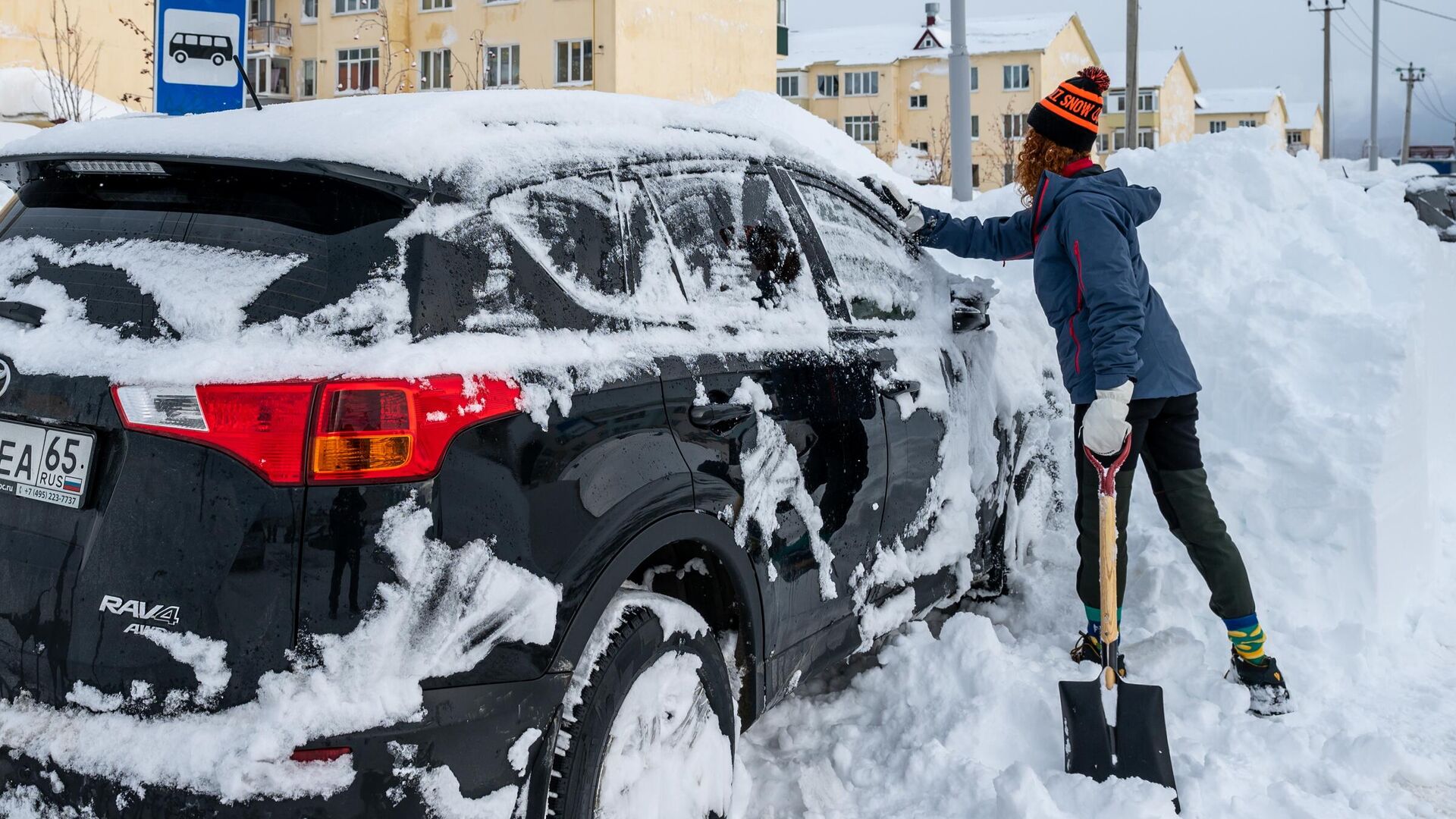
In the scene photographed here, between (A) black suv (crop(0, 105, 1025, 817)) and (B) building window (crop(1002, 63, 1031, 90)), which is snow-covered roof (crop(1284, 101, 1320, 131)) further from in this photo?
(A) black suv (crop(0, 105, 1025, 817))

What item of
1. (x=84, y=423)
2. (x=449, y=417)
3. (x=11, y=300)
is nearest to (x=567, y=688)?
(x=449, y=417)

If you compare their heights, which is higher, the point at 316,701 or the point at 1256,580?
the point at 316,701

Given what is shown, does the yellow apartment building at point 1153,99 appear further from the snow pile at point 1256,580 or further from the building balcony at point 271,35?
the snow pile at point 1256,580

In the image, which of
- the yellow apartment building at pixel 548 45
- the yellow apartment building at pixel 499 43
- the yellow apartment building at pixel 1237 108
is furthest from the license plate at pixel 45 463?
the yellow apartment building at pixel 1237 108

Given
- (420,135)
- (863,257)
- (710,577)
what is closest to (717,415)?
(710,577)

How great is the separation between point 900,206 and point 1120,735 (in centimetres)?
196

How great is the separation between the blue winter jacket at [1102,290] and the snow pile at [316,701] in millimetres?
2419

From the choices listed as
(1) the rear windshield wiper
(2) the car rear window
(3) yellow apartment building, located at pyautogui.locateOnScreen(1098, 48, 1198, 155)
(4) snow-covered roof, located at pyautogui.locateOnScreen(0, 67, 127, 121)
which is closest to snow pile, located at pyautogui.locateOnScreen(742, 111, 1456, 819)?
(2) the car rear window

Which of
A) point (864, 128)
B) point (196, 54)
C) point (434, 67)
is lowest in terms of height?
point (196, 54)

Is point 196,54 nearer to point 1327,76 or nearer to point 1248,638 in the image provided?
point 1248,638

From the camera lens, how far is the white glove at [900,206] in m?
4.26

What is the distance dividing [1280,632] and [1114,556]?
1.14m

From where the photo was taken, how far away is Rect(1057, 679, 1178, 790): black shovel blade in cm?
329

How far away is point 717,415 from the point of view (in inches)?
107
